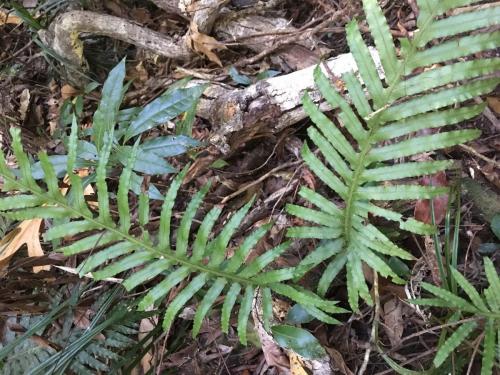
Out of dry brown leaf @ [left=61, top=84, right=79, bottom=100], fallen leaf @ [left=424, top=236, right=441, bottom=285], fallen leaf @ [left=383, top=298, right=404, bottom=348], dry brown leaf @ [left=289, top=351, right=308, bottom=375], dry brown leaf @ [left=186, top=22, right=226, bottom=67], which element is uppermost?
dry brown leaf @ [left=186, top=22, right=226, bottom=67]

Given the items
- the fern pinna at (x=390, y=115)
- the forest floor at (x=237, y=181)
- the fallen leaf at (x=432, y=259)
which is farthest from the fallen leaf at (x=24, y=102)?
the fallen leaf at (x=432, y=259)

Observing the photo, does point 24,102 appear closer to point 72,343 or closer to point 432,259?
point 72,343

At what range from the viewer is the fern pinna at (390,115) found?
0.98 meters

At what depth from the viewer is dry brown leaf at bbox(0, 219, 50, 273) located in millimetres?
1757

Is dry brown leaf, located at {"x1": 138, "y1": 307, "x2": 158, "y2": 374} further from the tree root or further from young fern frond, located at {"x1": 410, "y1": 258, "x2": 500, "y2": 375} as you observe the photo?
young fern frond, located at {"x1": 410, "y1": 258, "x2": 500, "y2": 375}

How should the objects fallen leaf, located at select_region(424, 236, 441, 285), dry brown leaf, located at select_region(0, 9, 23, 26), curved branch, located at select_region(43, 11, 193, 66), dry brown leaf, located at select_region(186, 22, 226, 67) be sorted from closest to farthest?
fallen leaf, located at select_region(424, 236, 441, 285), dry brown leaf, located at select_region(186, 22, 226, 67), curved branch, located at select_region(43, 11, 193, 66), dry brown leaf, located at select_region(0, 9, 23, 26)

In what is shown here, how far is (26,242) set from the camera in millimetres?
1822

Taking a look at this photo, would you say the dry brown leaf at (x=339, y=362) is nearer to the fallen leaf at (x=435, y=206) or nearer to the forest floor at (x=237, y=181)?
the forest floor at (x=237, y=181)

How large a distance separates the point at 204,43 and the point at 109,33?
1.49ft

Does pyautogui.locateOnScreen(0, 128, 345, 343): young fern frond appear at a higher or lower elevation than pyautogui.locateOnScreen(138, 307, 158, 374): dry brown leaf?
higher

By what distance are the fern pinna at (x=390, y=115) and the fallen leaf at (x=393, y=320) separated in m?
0.24

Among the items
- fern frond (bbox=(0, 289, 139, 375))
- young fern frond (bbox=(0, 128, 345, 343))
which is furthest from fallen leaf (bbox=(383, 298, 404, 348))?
fern frond (bbox=(0, 289, 139, 375))

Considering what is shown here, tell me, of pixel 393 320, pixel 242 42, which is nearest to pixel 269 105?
pixel 242 42

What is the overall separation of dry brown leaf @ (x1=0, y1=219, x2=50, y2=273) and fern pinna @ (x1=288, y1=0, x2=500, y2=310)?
97 cm
